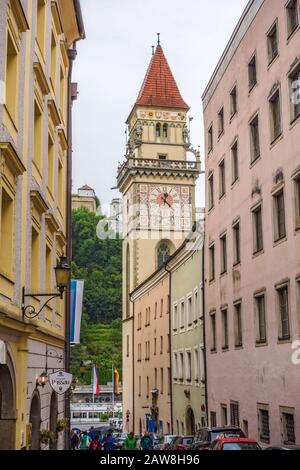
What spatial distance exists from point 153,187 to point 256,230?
149 feet

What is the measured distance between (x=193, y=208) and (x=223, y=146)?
136 ft

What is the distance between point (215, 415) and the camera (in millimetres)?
30844

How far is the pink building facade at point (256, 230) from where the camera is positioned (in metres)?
21.7

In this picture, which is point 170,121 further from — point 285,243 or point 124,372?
point 285,243

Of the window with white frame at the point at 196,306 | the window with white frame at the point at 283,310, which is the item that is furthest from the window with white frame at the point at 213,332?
the window with white frame at the point at 283,310

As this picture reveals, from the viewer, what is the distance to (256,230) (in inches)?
1006

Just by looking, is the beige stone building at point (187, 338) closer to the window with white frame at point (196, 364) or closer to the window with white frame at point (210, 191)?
the window with white frame at point (196, 364)

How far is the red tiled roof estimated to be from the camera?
249 feet

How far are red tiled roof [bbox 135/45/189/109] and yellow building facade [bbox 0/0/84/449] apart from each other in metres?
54.2

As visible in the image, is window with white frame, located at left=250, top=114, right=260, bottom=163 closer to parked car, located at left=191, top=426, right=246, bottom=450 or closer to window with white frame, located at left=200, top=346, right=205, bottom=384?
parked car, located at left=191, top=426, right=246, bottom=450

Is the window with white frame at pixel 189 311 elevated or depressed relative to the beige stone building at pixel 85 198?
depressed

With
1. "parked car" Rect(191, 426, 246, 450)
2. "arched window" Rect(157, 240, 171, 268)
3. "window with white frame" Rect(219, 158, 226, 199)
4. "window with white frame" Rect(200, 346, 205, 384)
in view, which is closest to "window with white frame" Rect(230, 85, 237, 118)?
"window with white frame" Rect(219, 158, 226, 199)

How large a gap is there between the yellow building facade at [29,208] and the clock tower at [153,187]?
45.7 metres
